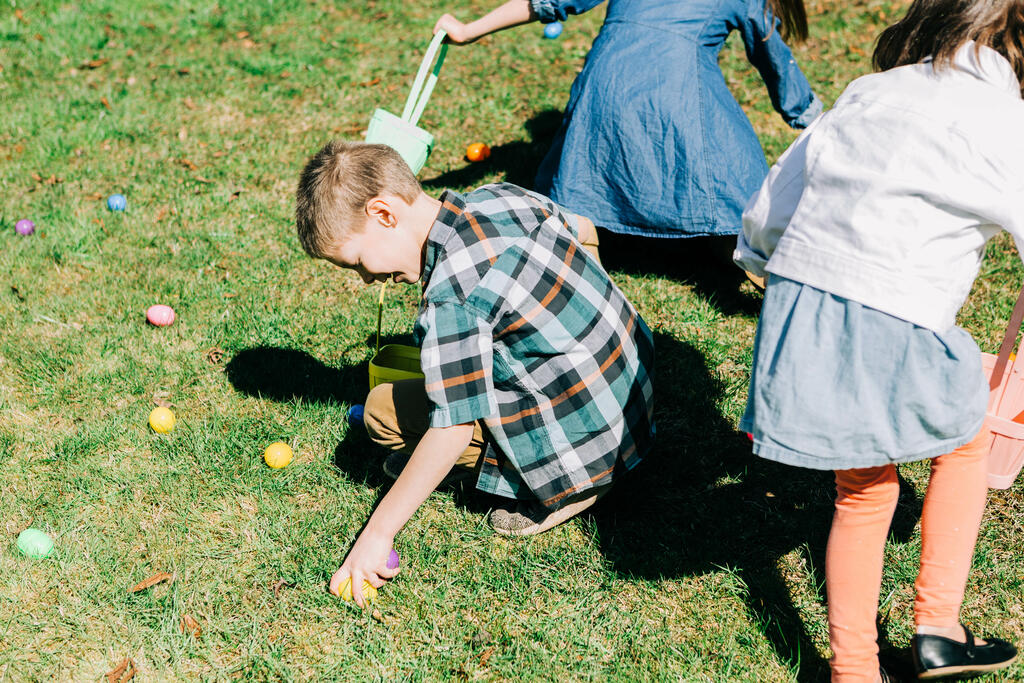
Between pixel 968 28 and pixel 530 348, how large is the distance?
127 cm

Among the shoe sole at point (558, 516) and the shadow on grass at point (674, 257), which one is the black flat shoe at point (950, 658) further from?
the shadow on grass at point (674, 257)

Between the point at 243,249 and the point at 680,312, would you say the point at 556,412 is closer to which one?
the point at 680,312

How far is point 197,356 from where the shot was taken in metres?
3.54

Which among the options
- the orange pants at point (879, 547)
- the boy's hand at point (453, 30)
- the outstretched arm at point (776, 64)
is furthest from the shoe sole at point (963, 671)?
the boy's hand at point (453, 30)

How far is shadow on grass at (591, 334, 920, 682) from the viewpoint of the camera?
254cm

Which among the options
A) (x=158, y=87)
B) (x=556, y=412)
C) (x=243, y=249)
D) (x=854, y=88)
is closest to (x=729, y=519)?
(x=556, y=412)

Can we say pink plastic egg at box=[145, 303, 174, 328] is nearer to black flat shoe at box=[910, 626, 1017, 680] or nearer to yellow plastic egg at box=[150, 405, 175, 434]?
yellow plastic egg at box=[150, 405, 175, 434]

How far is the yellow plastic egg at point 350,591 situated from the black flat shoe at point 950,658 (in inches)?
59.6

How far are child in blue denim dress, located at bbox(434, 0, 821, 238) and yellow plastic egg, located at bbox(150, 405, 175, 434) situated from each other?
6.01 ft

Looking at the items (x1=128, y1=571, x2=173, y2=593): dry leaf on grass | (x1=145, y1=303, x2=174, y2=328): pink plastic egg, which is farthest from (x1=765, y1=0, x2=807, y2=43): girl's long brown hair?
(x1=128, y1=571, x2=173, y2=593): dry leaf on grass

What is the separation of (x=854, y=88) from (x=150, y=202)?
3863 millimetres

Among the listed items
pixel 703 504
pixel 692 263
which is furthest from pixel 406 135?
pixel 703 504

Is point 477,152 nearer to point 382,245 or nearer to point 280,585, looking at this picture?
point 382,245

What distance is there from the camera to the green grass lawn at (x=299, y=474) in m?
2.47
